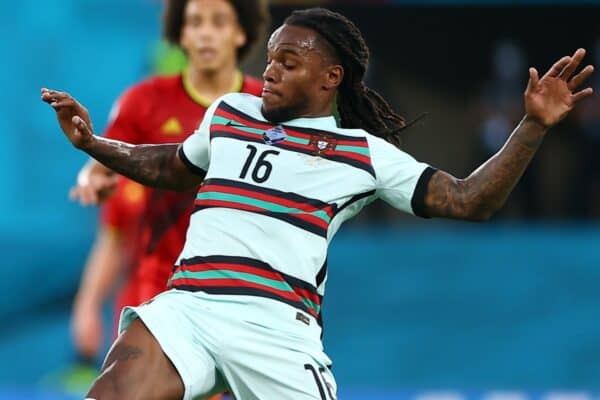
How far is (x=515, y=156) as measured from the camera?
4828 mm

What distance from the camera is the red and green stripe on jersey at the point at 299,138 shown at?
5.02 m

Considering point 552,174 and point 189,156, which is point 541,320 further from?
point 189,156

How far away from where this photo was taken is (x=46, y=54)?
38.8ft

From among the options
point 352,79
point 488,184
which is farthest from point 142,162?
point 488,184

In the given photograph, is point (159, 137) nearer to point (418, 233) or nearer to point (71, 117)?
point (71, 117)

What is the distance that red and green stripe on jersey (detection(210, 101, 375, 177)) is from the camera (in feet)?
16.5

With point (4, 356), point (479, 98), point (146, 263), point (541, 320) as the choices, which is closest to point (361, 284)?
point (541, 320)

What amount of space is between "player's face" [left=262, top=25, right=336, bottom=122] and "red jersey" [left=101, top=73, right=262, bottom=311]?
5.17ft

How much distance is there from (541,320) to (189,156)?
5801mm

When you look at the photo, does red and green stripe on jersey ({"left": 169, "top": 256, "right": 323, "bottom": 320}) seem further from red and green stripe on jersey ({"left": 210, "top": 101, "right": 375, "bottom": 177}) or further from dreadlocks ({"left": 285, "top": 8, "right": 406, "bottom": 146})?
dreadlocks ({"left": 285, "top": 8, "right": 406, "bottom": 146})

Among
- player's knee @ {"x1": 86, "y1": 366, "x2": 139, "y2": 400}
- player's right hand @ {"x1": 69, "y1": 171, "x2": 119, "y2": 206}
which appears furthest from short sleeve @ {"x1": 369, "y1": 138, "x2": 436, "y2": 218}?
player's right hand @ {"x1": 69, "y1": 171, "x2": 119, "y2": 206}

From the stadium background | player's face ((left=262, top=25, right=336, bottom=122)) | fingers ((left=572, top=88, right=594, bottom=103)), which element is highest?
fingers ((left=572, top=88, right=594, bottom=103))

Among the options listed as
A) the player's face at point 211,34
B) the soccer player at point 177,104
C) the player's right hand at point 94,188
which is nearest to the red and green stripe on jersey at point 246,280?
the player's right hand at point 94,188

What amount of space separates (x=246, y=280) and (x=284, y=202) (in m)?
0.27
